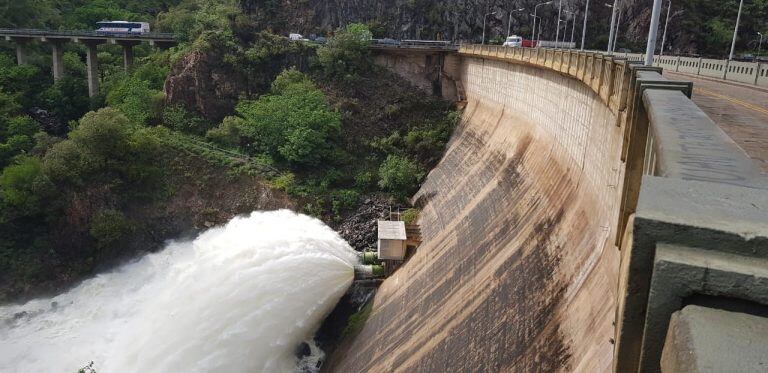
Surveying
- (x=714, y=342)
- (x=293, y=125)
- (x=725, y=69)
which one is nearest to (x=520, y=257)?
(x=714, y=342)

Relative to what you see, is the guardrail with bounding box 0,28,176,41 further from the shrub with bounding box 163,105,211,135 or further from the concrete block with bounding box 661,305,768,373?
the concrete block with bounding box 661,305,768,373

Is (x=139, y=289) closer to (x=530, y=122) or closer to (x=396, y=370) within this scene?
(x=396, y=370)

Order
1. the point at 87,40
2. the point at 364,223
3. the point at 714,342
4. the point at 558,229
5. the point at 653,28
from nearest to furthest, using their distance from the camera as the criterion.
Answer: the point at 714,342 → the point at 653,28 → the point at 558,229 → the point at 364,223 → the point at 87,40

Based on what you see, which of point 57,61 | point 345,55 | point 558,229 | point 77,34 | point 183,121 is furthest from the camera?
point 57,61

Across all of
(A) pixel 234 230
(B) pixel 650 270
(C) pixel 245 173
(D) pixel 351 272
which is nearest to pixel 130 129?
(C) pixel 245 173

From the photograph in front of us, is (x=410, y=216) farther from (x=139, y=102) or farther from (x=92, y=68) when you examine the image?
(x=92, y=68)

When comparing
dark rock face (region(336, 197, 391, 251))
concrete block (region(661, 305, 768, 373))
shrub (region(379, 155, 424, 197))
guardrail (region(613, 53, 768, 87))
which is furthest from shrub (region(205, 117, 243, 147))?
concrete block (region(661, 305, 768, 373))

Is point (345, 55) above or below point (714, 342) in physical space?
below

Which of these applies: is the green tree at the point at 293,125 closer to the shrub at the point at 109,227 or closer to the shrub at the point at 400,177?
the shrub at the point at 400,177
